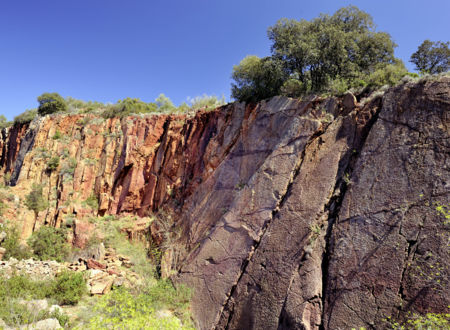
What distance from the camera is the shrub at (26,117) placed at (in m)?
27.2

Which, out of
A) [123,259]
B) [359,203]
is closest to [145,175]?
[123,259]

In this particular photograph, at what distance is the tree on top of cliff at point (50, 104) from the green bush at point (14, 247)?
16205 mm

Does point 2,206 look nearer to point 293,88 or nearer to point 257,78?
point 257,78

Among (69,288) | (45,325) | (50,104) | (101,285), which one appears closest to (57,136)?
(50,104)

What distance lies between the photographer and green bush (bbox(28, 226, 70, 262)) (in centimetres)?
1375

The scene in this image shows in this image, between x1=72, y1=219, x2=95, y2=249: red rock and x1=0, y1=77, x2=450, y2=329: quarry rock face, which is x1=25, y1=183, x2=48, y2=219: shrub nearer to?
x1=72, y1=219, x2=95, y2=249: red rock

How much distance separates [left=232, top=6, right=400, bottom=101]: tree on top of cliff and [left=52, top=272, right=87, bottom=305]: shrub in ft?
37.2

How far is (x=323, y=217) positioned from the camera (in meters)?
7.50

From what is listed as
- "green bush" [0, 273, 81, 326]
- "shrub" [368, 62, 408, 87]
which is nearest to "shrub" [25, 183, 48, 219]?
"green bush" [0, 273, 81, 326]

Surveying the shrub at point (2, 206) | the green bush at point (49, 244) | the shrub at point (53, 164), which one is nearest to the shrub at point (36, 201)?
the shrub at point (2, 206)

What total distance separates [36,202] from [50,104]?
45.3ft

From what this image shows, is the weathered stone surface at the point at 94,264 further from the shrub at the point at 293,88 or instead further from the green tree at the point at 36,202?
the shrub at the point at 293,88

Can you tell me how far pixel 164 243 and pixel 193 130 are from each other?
23.8ft

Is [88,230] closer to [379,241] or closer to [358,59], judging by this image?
[379,241]
